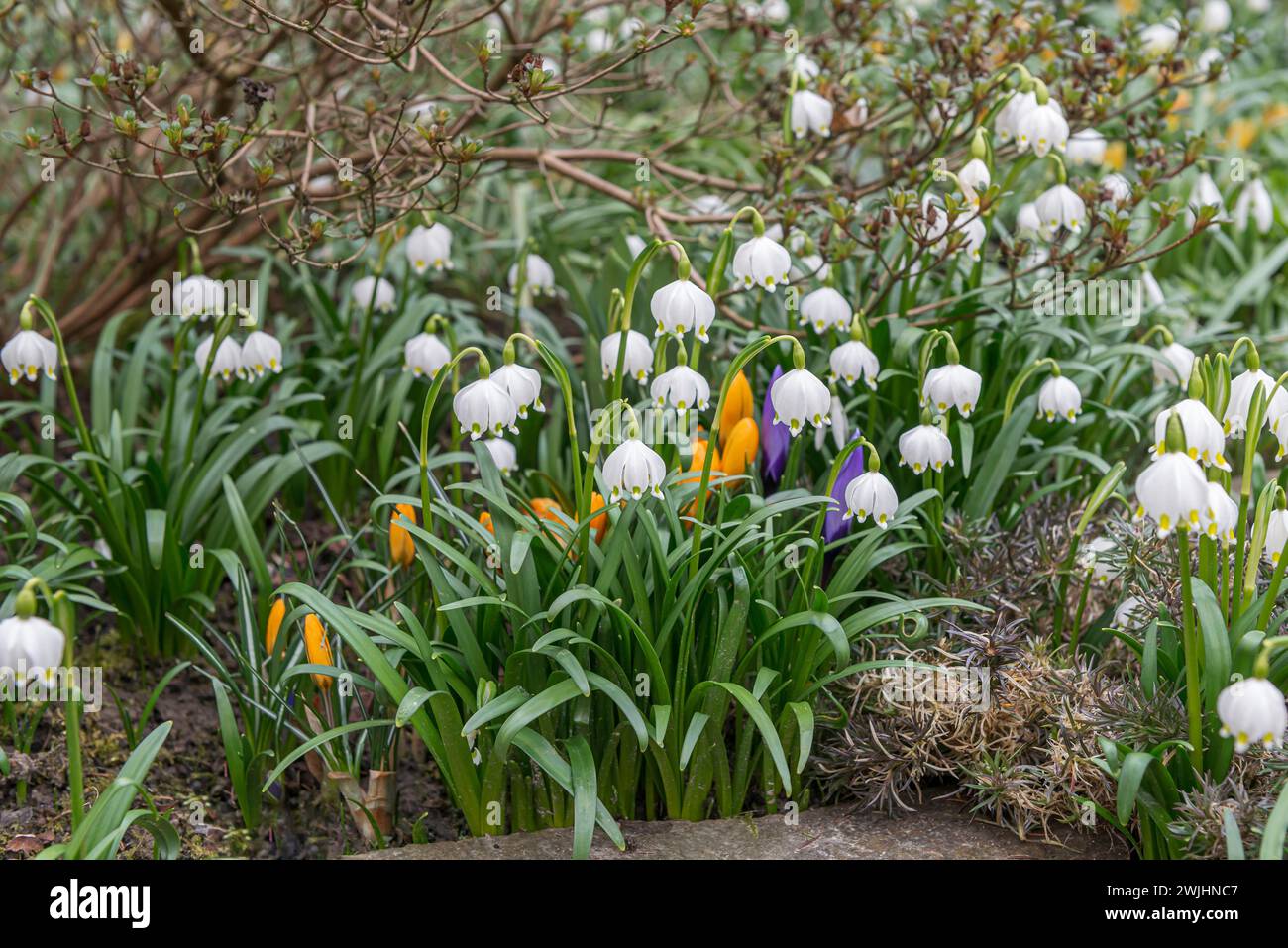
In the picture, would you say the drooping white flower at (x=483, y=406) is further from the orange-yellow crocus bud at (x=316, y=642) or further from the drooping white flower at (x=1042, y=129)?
the drooping white flower at (x=1042, y=129)

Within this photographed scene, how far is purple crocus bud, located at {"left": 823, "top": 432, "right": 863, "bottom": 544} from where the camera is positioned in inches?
113

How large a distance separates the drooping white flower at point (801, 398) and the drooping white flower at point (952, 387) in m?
0.31

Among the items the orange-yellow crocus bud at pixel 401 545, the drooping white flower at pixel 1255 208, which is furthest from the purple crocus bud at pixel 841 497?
the drooping white flower at pixel 1255 208

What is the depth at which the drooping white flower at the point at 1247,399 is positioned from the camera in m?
2.39

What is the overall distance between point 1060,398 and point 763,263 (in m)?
0.86

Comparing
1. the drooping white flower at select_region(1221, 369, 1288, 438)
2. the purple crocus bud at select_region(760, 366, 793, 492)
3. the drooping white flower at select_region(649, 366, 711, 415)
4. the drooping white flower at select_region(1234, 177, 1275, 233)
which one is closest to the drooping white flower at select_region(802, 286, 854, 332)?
the purple crocus bud at select_region(760, 366, 793, 492)

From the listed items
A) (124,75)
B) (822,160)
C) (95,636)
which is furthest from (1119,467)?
(95,636)

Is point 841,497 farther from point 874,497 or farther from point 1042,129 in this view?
point 1042,129

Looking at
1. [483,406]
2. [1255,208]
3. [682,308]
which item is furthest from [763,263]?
[1255,208]

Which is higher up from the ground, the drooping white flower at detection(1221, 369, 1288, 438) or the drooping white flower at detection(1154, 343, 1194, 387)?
the drooping white flower at detection(1154, 343, 1194, 387)

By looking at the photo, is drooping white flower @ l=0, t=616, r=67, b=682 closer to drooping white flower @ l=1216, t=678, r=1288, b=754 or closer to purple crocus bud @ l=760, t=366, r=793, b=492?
purple crocus bud @ l=760, t=366, r=793, b=492

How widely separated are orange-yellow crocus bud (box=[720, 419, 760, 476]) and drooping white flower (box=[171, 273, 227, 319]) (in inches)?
56.6

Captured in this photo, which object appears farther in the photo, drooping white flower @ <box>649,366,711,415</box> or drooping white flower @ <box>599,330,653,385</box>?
drooping white flower @ <box>599,330,653,385</box>
